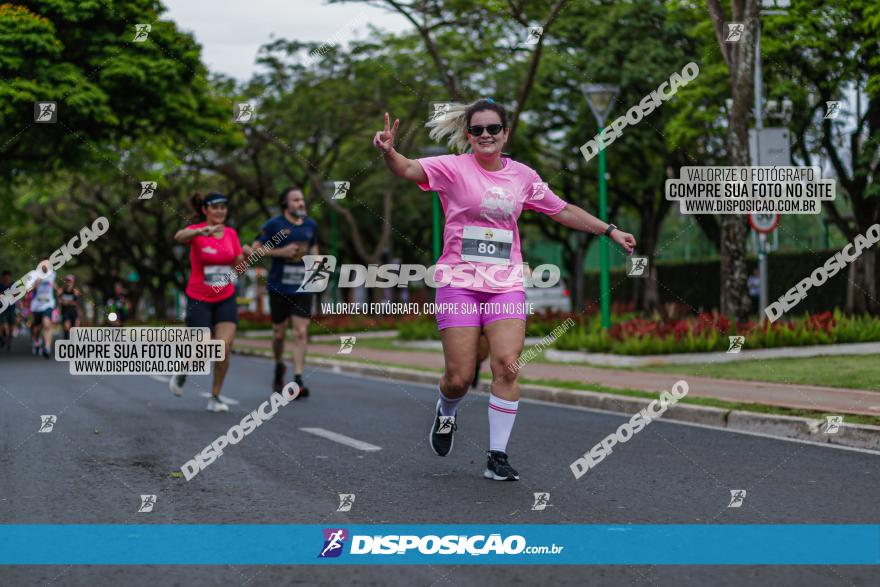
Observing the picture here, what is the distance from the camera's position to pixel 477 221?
21.4 feet

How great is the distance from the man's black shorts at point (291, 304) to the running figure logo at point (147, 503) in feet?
19.8

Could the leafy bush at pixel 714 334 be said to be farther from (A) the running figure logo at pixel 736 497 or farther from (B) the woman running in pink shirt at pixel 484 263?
(B) the woman running in pink shirt at pixel 484 263

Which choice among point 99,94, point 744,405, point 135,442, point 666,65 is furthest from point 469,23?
point 135,442

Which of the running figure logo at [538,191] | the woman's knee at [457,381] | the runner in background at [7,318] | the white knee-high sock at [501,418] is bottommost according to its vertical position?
the runner in background at [7,318]

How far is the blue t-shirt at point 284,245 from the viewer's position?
11680mm

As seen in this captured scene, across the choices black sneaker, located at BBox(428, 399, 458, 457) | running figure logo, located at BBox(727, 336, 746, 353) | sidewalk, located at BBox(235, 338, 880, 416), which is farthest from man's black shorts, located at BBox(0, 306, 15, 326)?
black sneaker, located at BBox(428, 399, 458, 457)

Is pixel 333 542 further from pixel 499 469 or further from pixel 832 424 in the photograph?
pixel 832 424

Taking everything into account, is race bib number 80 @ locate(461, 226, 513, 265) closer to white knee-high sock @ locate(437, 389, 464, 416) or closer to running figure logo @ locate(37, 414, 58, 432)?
white knee-high sock @ locate(437, 389, 464, 416)

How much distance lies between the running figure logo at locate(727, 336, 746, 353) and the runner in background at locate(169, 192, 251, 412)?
299 inches

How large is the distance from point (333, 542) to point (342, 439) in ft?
12.1

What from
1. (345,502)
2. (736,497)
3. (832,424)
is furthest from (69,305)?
(736,497)

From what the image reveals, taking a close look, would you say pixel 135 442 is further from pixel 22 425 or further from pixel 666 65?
pixel 666 65

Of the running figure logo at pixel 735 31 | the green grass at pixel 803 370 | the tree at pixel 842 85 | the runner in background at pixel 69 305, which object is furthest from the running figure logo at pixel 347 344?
the tree at pixel 842 85
